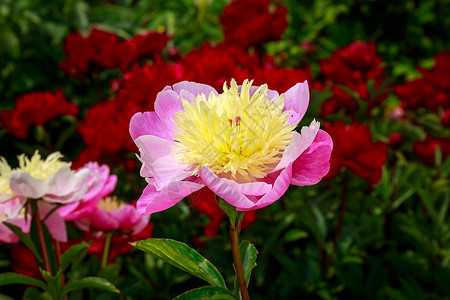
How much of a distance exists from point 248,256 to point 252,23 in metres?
0.78

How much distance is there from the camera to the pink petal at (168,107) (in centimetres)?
47

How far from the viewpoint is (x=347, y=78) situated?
1.14 meters

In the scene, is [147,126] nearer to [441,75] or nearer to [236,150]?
[236,150]

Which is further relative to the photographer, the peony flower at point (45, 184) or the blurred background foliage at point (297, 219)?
the blurred background foliage at point (297, 219)

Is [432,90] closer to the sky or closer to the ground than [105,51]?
closer to the ground

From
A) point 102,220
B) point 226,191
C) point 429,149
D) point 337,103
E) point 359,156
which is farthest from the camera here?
point 429,149

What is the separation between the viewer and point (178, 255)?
1.41 ft

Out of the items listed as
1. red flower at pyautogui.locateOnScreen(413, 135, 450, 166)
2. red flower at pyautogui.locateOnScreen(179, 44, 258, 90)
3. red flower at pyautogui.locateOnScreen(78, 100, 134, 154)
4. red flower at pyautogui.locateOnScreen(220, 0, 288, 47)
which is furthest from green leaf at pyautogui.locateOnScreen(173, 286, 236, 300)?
red flower at pyautogui.locateOnScreen(413, 135, 450, 166)

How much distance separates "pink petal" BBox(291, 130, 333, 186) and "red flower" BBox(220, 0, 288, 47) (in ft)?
2.50

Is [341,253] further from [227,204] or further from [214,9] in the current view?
[214,9]

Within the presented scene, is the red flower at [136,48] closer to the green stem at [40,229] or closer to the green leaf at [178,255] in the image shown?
the green stem at [40,229]

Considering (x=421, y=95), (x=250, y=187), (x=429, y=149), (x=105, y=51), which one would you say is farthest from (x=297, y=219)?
(x=250, y=187)

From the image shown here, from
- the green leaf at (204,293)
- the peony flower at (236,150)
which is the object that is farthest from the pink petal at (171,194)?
the green leaf at (204,293)

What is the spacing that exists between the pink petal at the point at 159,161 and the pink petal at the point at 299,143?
93 mm
